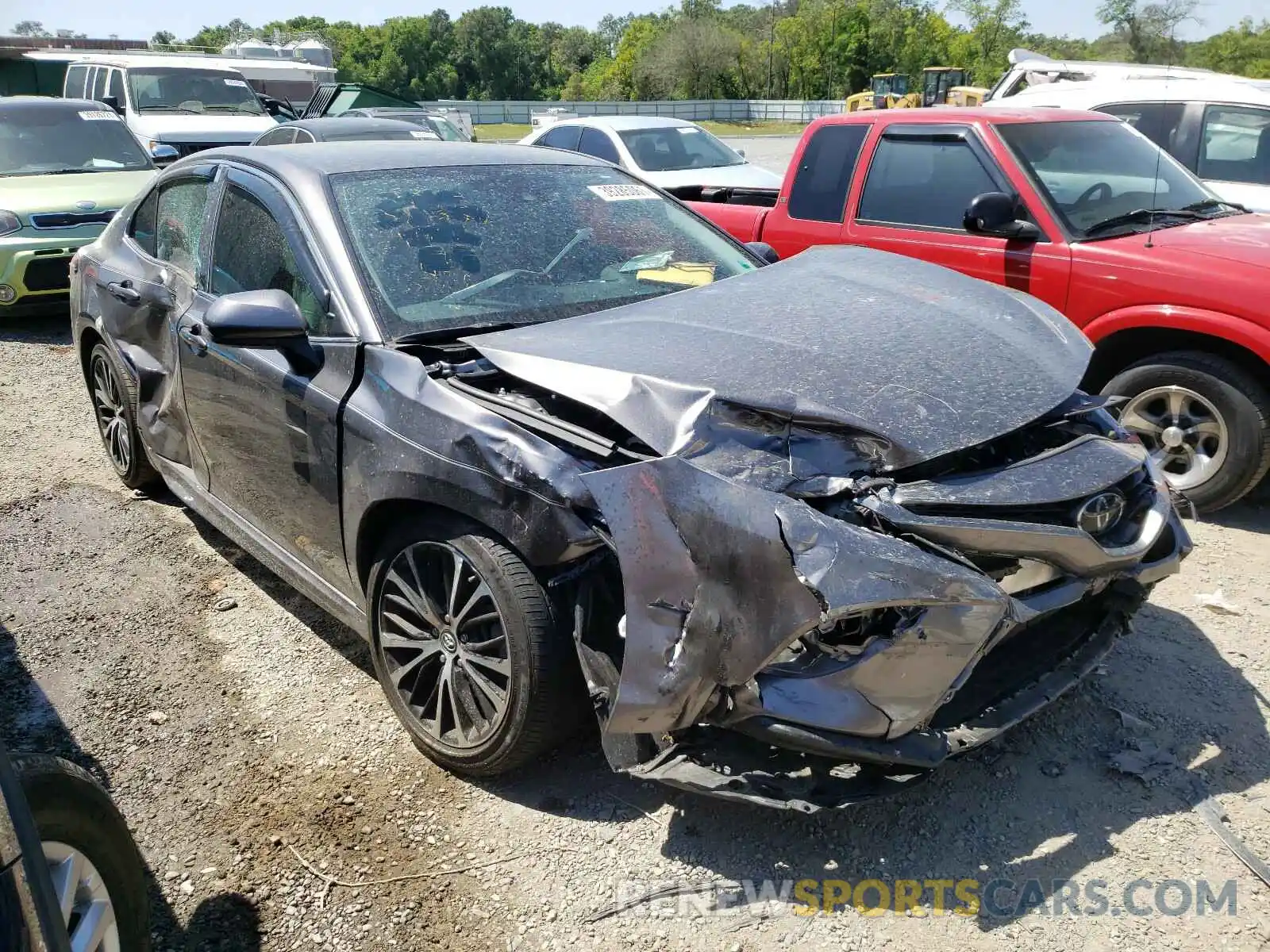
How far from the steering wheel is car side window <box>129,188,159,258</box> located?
15.0 feet

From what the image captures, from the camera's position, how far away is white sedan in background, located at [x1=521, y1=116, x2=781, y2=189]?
11.0 metres

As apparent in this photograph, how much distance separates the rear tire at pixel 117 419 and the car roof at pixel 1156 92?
6.01 m

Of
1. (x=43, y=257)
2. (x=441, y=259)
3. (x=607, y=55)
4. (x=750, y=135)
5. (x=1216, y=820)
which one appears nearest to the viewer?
(x=1216, y=820)

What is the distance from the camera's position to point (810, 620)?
6.81 feet

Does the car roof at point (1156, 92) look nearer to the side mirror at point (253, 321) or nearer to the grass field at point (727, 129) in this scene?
the side mirror at point (253, 321)

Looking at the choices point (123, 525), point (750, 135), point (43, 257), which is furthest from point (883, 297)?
point (750, 135)

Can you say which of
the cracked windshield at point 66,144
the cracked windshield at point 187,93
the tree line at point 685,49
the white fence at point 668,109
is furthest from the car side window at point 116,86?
the tree line at point 685,49

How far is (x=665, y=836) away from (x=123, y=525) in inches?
133

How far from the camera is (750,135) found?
137 feet

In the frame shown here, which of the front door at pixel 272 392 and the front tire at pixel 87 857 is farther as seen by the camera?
the front door at pixel 272 392

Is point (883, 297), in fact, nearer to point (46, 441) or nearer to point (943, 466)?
point (943, 466)

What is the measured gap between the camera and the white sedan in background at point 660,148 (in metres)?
11.0

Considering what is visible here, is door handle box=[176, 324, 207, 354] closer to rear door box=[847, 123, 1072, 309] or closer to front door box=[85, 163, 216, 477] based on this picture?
front door box=[85, 163, 216, 477]

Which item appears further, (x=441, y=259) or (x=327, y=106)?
(x=327, y=106)
